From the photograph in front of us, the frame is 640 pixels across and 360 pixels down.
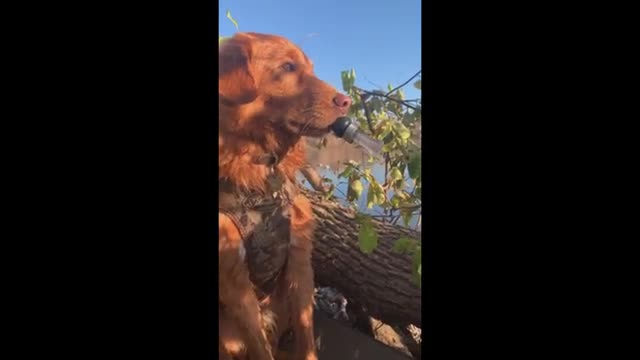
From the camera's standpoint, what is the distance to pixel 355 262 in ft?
6.11

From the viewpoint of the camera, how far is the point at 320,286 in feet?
6.13

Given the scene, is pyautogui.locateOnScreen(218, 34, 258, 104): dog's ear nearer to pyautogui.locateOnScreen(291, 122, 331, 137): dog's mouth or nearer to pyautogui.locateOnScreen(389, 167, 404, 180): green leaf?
pyautogui.locateOnScreen(291, 122, 331, 137): dog's mouth

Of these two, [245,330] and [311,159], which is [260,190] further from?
[245,330]

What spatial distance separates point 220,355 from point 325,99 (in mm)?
1124

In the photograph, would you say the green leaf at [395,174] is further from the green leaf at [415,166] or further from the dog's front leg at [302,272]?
the dog's front leg at [302,272]

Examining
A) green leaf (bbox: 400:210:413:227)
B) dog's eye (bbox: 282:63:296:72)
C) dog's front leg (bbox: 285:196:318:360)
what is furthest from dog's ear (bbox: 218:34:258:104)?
green leaf (bbox: 400:210:413:227)

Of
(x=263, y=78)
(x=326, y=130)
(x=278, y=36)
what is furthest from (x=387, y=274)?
(x=278, y=36)

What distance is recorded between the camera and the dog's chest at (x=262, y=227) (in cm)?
181

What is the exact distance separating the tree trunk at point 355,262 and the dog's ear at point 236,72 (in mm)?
480

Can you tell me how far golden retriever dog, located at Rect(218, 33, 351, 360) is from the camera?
5.75ft

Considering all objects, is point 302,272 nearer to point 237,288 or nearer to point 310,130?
point 237,288

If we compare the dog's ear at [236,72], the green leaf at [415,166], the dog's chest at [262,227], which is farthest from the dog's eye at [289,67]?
the green leaf at [415,166]

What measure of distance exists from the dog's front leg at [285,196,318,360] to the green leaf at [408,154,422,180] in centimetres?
44

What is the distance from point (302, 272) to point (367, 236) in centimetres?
31
